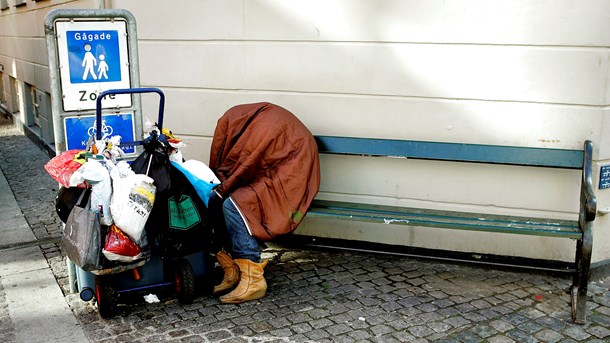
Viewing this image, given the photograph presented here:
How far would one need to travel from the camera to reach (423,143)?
512cm

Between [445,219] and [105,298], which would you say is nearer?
[105,298]

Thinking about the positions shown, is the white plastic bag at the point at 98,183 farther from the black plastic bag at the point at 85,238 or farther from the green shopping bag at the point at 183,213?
the green shopping bag at the point at 183,213

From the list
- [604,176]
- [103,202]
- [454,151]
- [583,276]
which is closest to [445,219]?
[454,151]

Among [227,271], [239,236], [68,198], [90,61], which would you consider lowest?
[227,271]

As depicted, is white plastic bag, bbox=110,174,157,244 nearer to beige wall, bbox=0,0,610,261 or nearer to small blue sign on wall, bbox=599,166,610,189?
beige wall, bbox=0,0,610,261

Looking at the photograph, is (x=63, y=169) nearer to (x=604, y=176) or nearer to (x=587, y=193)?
(x=587, y=193)

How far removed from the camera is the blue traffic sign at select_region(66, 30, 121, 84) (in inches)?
175

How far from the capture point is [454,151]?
16.6ft

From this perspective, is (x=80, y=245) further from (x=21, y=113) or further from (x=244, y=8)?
(x=21, y=113)

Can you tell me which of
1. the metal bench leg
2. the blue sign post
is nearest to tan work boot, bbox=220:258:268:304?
the blue sign post

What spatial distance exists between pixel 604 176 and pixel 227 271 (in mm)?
2843

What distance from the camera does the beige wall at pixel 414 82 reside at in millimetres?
4797

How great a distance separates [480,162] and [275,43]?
1922 millimetres

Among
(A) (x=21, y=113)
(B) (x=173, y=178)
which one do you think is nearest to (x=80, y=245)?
(B) (x=173, y=178)
